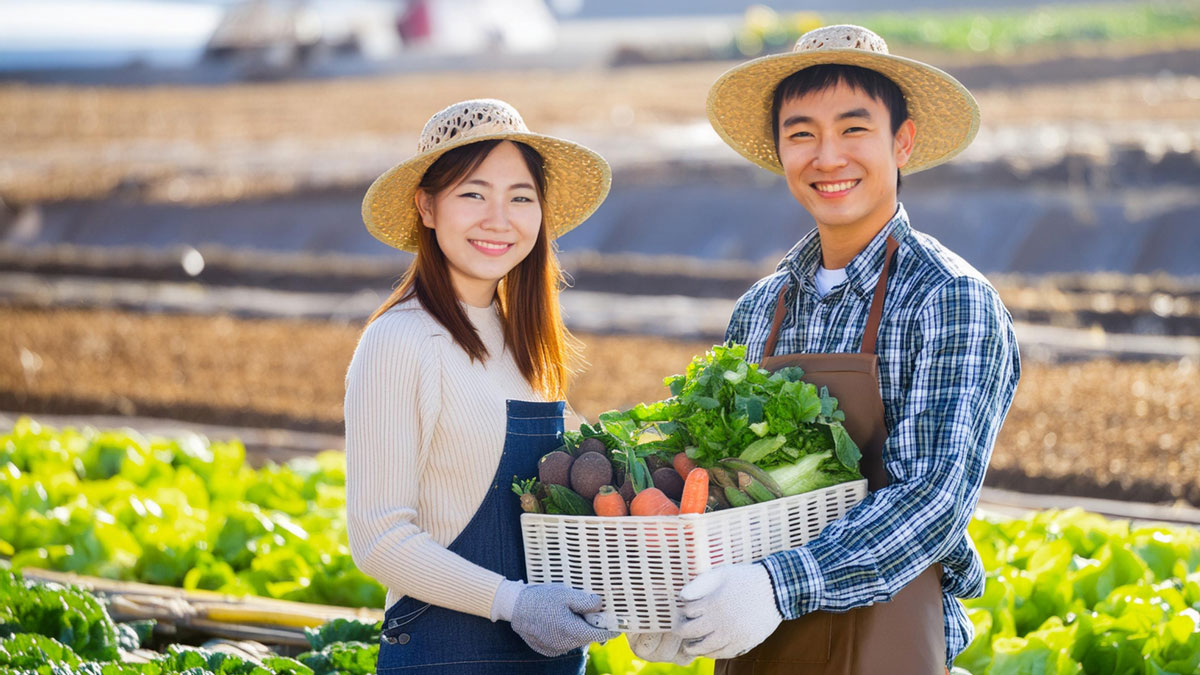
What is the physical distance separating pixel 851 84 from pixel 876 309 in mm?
413

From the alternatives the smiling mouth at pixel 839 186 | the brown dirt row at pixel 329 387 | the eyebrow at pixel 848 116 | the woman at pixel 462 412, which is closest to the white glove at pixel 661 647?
the woman at pixel 462 412

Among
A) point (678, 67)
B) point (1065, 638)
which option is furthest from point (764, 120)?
point (678, 67)

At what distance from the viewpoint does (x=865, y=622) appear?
206 cm

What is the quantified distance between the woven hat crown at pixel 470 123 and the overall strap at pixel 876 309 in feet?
2.21

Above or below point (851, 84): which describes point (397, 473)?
below

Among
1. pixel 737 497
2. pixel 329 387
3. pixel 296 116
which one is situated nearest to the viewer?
pixel 737 497

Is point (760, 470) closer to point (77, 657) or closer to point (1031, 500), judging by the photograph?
point (77, 657)

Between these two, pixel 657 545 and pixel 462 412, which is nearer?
pixel 657 545

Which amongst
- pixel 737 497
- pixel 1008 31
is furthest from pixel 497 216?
pixel 1008 31

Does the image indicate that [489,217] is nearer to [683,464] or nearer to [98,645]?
[683,464]

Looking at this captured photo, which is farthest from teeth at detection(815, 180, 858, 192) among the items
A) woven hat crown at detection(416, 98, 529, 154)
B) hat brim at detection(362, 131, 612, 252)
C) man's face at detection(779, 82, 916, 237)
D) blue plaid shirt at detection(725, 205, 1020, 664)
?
woven hat crown at detection(416, 98, 529, 154)

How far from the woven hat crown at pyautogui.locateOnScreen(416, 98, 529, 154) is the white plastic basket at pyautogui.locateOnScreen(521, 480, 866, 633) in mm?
673

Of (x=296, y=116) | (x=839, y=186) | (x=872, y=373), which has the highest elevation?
(x=296, y=116)

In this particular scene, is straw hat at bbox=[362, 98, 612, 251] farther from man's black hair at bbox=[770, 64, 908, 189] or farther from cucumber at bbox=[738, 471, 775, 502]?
cucumber at bbox=[738, 471, 775, 502]
